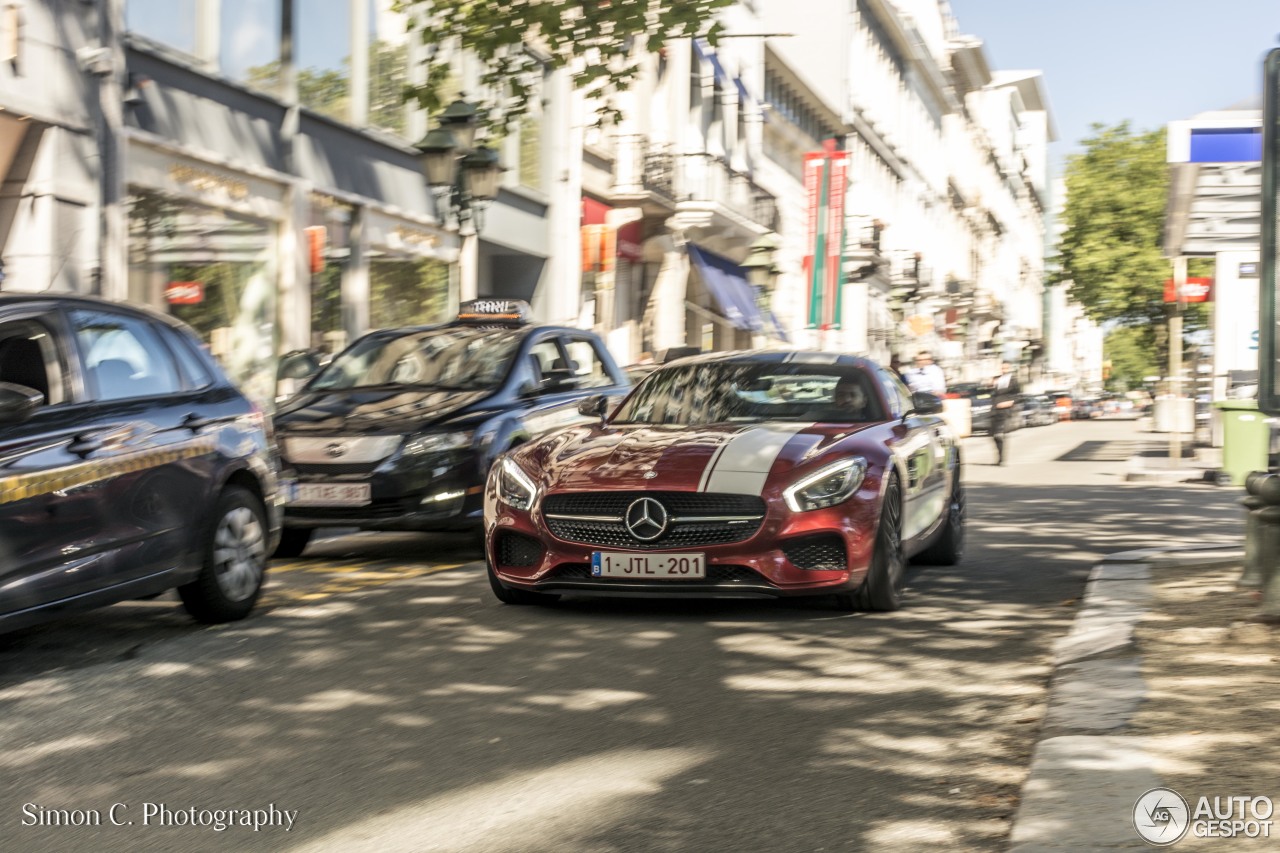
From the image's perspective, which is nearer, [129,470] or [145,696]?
[145,696]

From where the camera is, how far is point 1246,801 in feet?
15.0

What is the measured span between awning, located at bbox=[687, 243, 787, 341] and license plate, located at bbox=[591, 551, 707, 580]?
94.5ft

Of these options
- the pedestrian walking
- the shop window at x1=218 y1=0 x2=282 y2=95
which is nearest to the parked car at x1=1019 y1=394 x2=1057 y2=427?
the pedestrian walking

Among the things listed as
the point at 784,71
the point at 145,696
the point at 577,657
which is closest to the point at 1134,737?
the point at 577,657

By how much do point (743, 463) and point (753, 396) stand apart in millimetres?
1302

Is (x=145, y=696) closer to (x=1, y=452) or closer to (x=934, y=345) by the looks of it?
(x=1, y=452)

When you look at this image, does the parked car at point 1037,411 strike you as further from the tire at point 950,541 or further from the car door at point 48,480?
the car door at point 48,480

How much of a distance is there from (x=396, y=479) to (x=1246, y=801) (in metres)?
6.95

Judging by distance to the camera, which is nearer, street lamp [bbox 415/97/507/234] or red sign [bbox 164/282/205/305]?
street lamp [bbox 415/97/507/234]

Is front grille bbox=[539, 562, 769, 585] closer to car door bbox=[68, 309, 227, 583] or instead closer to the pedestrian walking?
car door bbox=[68, 309, 227, 583]

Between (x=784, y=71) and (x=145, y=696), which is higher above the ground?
(x=784, y=71)

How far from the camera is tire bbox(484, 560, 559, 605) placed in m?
8.82

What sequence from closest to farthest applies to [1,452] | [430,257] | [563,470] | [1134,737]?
[1134,737]
[1,452]
[563,470]
[430,257]

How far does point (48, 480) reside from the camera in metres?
6.71
